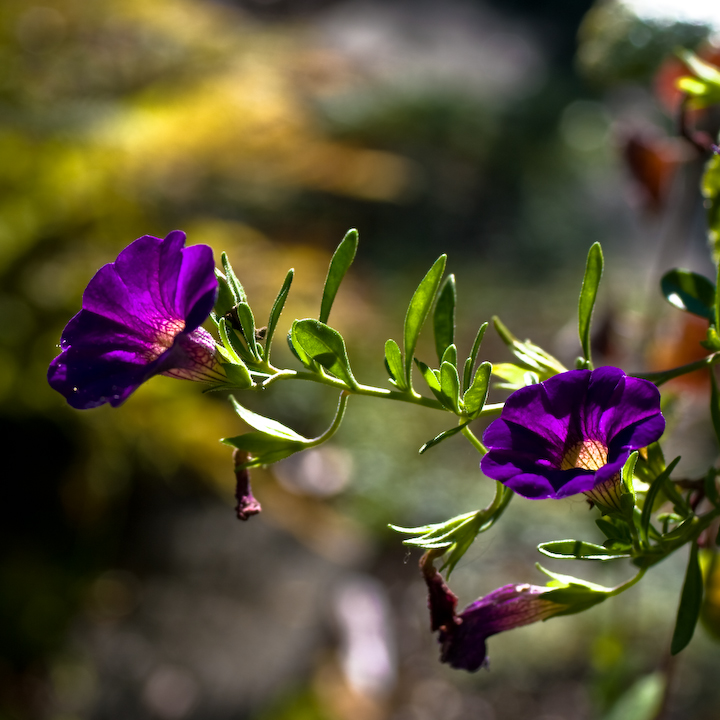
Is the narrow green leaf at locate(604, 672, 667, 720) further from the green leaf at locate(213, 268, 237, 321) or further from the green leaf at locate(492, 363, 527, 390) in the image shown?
the green leaf at locate(213, 268, 237, 321)

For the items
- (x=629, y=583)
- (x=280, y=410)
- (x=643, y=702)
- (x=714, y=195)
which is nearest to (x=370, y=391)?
(x=629, y=583)

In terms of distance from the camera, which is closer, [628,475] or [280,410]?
[628,475]

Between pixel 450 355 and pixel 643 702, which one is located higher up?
pixel 450 355

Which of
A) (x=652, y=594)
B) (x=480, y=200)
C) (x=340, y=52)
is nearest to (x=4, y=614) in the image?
(x=652, y=594)

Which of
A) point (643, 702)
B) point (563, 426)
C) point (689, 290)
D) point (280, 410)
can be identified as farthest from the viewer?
point (280, 410)

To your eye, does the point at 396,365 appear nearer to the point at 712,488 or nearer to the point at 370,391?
the point at 370,391

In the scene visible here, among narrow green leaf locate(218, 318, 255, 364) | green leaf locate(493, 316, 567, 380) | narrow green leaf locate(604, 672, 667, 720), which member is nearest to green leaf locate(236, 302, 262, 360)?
narrow green leaf locate(218, 318, 255, 364)

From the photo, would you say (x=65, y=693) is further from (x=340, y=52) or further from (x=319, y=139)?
(x=340, y=52)
